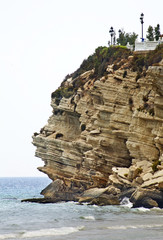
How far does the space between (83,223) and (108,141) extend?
2353 centimetres

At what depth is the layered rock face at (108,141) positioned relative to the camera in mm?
58500

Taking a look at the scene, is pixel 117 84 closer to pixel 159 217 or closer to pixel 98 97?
pixel 98 97

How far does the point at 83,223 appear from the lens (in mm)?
44656

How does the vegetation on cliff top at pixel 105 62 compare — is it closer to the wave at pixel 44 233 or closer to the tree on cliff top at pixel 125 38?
the tree on cliff top at pixel 125 38

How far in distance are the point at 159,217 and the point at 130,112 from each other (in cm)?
2214

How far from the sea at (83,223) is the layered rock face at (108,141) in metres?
3.17

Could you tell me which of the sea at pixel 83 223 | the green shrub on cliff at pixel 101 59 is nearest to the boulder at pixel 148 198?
the sea at pixel 83 223

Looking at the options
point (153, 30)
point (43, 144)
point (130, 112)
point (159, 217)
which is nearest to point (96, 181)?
point (130, 112)

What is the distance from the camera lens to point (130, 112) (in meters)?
65.7

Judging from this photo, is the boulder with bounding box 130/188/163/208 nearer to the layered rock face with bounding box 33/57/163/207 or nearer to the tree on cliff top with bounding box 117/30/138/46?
the layered rock face with bounding box 33/57/163/207

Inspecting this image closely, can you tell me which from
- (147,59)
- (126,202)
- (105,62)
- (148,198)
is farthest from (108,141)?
Answer: (105,62)

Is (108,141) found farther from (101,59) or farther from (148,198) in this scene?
(101,59)

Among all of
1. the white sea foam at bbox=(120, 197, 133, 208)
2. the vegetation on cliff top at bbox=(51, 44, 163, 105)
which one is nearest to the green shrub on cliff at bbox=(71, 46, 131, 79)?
the vegetation on cliff top at bbox=(51, 44, 163, 105)

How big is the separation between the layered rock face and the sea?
3166 millimetres
